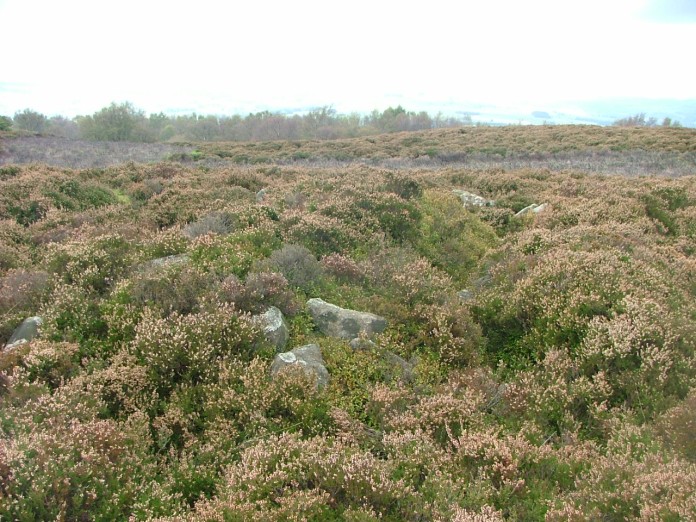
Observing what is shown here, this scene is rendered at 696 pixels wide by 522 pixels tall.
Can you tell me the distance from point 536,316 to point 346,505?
181 inches

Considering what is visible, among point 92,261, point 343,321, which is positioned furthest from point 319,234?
point 92,261

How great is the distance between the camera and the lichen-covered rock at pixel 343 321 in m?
6.78

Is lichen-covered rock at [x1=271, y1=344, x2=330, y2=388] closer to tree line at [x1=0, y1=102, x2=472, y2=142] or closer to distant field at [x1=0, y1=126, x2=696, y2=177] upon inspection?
distant field at [x1=0, y1=126, x2=696, y2=177]

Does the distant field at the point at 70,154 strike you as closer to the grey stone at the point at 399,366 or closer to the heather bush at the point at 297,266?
the heather bush at the point at 297,266

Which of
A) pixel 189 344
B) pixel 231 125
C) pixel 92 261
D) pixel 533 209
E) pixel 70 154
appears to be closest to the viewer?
pixel 189 344

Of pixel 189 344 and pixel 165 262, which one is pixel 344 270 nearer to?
pixel 165 262

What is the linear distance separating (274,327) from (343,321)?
1.09 m

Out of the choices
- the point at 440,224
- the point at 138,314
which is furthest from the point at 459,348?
the point at 440,224

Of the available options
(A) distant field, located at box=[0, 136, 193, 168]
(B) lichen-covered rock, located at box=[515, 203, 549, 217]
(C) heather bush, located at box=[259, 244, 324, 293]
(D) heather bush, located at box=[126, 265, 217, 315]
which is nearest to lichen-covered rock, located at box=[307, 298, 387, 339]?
(C) heather bush, located at box=[259, 244, 324, 293]

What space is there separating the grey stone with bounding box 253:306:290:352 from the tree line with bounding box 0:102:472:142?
50.7 metres

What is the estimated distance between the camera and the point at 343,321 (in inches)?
271

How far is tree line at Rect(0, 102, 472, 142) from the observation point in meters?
51.3

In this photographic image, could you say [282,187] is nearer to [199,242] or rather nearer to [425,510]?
[199,242]

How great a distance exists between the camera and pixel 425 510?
12.9 feet
